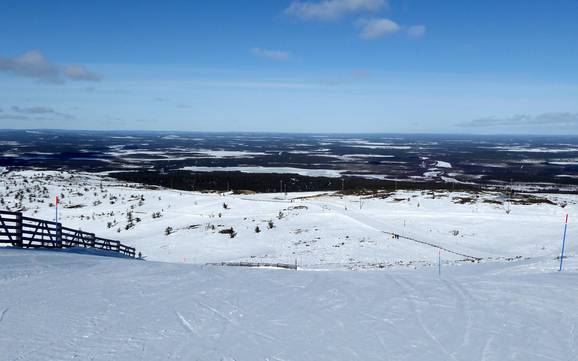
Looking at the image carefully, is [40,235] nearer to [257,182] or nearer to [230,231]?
[230,231]

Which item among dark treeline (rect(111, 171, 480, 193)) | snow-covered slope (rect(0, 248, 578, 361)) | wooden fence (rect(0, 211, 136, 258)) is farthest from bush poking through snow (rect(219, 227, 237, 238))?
dark treeline (rect(111, 171, 480, 193))

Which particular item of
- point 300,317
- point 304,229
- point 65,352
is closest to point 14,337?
point 65,352

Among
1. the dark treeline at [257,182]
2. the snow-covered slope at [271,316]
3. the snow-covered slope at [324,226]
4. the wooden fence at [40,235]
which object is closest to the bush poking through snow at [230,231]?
the snow-covered slope at [324,226]

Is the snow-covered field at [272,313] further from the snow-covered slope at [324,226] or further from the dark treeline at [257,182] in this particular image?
the dark treeline at [257,182]

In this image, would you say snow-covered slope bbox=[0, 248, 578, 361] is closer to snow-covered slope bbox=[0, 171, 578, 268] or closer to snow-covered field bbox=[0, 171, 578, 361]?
snow-covered field bbox=[0, 171, 578, 361]

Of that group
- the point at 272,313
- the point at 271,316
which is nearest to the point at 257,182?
the point at 272,313

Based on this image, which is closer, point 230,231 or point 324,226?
point 230,231
